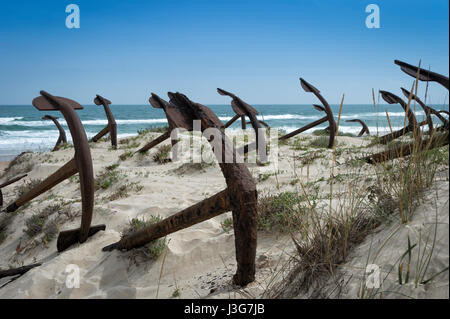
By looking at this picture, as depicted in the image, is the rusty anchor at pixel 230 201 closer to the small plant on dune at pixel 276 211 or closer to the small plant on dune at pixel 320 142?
the small plant on dune at pixel 276 211

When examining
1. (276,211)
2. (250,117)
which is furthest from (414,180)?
(250,117)

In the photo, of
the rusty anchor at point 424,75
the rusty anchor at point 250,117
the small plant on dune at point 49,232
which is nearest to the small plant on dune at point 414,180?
the rusty anchor at point 424,75

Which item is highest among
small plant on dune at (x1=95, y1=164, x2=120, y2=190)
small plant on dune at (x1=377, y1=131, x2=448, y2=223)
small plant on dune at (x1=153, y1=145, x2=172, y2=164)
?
small plant on dune at (x1=377, y1=131, x2=448, y2=223)

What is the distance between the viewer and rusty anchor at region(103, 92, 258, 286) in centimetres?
168

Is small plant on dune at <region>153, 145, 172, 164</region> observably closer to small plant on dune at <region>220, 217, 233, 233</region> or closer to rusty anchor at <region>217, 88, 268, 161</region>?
rusty anchor at <region>217, 88, 268, 161</region>

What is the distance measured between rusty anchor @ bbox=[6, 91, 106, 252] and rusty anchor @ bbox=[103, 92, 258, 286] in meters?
0.92

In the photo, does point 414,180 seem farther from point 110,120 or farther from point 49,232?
point 110,120

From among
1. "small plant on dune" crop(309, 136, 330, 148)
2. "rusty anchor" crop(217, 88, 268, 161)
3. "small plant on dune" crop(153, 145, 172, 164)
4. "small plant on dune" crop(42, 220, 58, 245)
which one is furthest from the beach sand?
"small plant on dune" crop(309, 136, 330, 148)

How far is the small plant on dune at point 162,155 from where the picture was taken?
671cm

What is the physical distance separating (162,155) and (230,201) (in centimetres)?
537

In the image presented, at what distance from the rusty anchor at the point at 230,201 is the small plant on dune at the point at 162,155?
4627 millimetres
